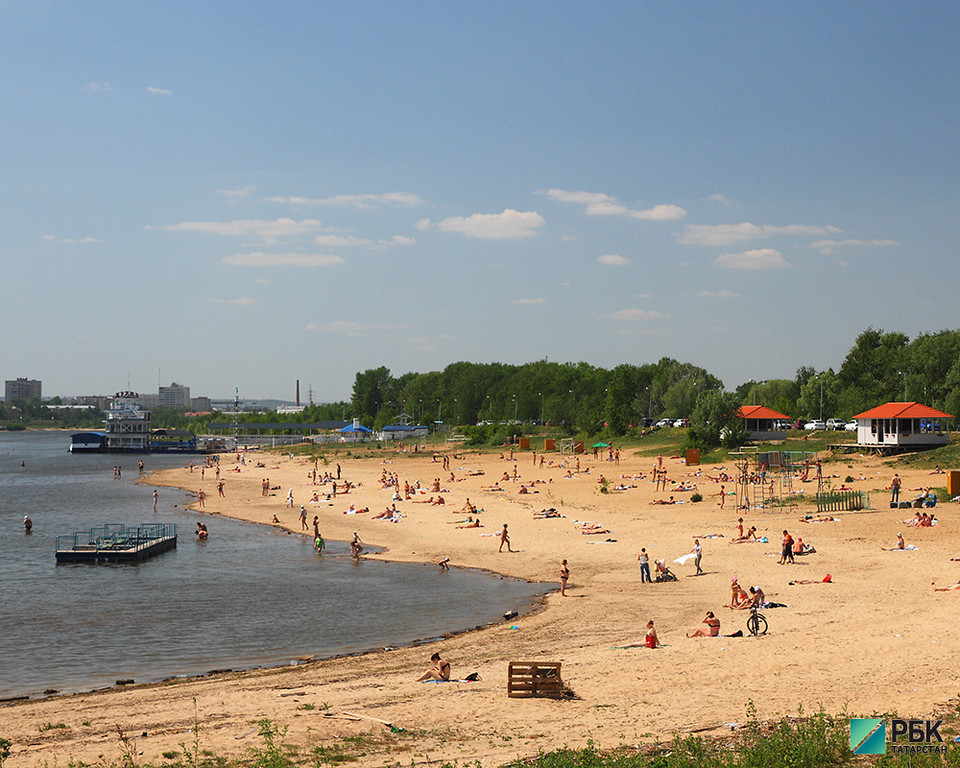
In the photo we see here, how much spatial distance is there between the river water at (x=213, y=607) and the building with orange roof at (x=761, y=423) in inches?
1930

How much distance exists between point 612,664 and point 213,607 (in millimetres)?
16570

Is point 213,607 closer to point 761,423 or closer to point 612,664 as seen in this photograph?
point 612,664

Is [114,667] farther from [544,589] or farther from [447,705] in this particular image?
[544,589]

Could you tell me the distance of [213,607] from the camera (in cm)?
2989

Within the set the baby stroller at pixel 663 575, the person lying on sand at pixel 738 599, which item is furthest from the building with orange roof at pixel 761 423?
the person lying on sand at pixel 738 599

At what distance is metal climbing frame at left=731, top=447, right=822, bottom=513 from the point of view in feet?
146

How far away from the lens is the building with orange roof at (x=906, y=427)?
2378 inches

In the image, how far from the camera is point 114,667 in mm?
22391

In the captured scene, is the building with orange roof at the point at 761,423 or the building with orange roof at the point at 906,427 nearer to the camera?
the building with orange roof at the point at 906,427

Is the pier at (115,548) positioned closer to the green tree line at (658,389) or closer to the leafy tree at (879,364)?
the green tree line at (658,389)

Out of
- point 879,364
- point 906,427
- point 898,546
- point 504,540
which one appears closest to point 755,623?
point 898,546

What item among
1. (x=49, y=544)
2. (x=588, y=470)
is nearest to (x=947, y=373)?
(x=588, y=470)

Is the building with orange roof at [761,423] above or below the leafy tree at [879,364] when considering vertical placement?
below

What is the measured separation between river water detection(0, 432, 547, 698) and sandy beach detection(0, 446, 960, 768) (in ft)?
5.76
